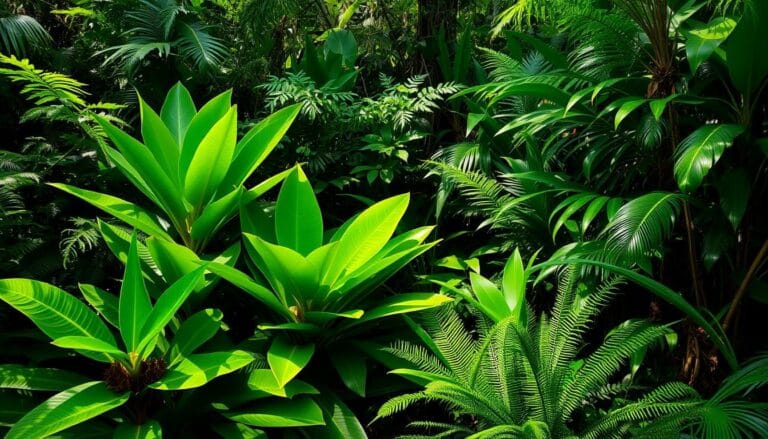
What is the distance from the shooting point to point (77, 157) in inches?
108

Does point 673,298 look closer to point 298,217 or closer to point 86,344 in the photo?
point 298,217

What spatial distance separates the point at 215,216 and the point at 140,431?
32.0 inches

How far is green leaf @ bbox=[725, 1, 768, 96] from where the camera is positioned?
1750mm

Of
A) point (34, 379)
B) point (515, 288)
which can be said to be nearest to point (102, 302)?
point (34, 379)

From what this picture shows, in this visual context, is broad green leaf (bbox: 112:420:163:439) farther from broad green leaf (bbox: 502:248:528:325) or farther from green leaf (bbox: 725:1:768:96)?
green leaf (bbox: 725:1:768:96)

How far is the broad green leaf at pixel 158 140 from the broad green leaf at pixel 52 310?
2.24 feet

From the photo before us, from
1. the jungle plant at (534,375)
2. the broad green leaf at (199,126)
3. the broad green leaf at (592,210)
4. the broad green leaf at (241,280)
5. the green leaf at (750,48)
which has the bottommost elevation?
the jungle plant at (534,375)

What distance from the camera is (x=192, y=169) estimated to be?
2.28m

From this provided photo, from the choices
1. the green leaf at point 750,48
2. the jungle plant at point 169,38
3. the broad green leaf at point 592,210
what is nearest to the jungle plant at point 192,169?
the jungle plant at point 169,38

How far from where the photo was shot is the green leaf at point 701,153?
1.76 meters

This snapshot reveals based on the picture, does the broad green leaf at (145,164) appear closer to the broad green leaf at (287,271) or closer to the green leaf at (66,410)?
the broad green leaf at (287,271)

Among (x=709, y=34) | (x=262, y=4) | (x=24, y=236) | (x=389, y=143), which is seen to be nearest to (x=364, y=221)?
(x=389, y=143)

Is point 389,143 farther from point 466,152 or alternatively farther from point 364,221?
point 364,221

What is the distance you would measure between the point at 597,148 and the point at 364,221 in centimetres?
98
